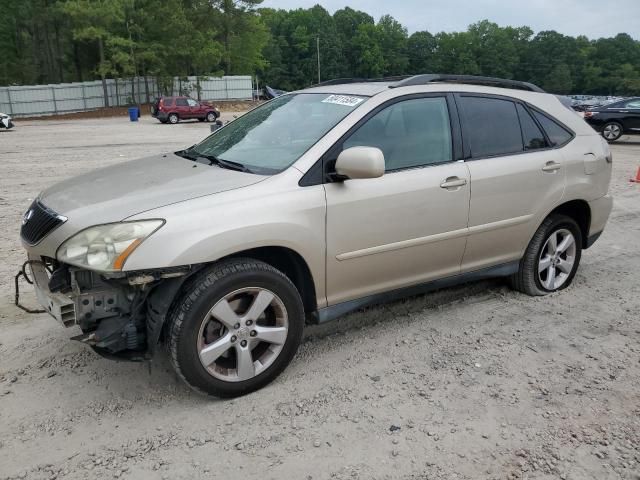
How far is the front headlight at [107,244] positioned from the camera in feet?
8.90

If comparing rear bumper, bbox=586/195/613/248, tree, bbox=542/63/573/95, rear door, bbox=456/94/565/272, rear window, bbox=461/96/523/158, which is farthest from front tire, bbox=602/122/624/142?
tree, bbox=542/63/573/95

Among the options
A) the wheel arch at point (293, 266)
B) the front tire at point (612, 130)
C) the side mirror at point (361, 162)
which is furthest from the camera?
the front tire at point (612, 130)

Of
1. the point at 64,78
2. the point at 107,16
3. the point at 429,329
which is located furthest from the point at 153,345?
the point at 64,78

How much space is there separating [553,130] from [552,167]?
0.38 m

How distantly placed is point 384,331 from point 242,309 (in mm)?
1306

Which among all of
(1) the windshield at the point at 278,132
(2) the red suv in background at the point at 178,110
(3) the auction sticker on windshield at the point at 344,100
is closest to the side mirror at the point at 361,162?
(1) the windshield at the point at 278,132

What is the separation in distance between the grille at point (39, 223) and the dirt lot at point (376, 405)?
877 millimetres

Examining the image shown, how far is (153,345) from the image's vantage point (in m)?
2.87

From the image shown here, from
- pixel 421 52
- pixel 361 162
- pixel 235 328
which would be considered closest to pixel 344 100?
pixel 361 162

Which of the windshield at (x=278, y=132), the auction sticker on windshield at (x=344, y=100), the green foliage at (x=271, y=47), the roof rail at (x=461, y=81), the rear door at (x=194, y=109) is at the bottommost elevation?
the rear door at (x=194, y=109)

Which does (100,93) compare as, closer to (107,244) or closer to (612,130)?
(612,130)

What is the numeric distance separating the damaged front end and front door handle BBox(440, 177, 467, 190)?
1.86m

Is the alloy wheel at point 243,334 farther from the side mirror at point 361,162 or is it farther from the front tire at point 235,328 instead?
the side mirror at point 361,162

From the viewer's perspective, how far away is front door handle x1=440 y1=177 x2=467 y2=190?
376cm
